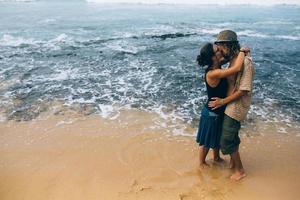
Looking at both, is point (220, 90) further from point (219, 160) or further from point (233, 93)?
point (219, 160)

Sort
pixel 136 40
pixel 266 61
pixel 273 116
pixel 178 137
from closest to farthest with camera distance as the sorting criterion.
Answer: pixel 178 137
pixel 273 116
pixel 266 61
pixel 136 40

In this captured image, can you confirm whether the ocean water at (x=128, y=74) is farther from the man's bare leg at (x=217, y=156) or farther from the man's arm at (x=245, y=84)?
the man's arm at (x=245, y=84)

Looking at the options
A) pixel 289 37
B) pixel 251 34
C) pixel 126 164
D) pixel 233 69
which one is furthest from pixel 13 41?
pixel 233 69

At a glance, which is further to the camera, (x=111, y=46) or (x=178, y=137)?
(x=111, y=46)

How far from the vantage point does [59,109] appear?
7.40 m

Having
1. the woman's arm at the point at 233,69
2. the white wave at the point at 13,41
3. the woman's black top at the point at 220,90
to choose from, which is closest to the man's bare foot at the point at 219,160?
the woman's black top at the point at 220,90

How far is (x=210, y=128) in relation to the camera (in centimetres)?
457

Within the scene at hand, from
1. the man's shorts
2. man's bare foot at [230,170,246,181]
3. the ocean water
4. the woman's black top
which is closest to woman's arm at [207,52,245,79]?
the woman's black top

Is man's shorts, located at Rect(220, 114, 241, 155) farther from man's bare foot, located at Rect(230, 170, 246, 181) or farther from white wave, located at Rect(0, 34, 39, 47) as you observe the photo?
white wave, located at Rect(0, 34, 39, 47)

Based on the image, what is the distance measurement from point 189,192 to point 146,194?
551 millimetres

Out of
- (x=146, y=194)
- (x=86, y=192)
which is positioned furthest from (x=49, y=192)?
(x=146, y=194)

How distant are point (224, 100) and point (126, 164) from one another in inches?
70.3

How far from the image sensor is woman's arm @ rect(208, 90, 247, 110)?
4.20 metres

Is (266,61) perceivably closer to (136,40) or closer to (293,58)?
(293,58)
